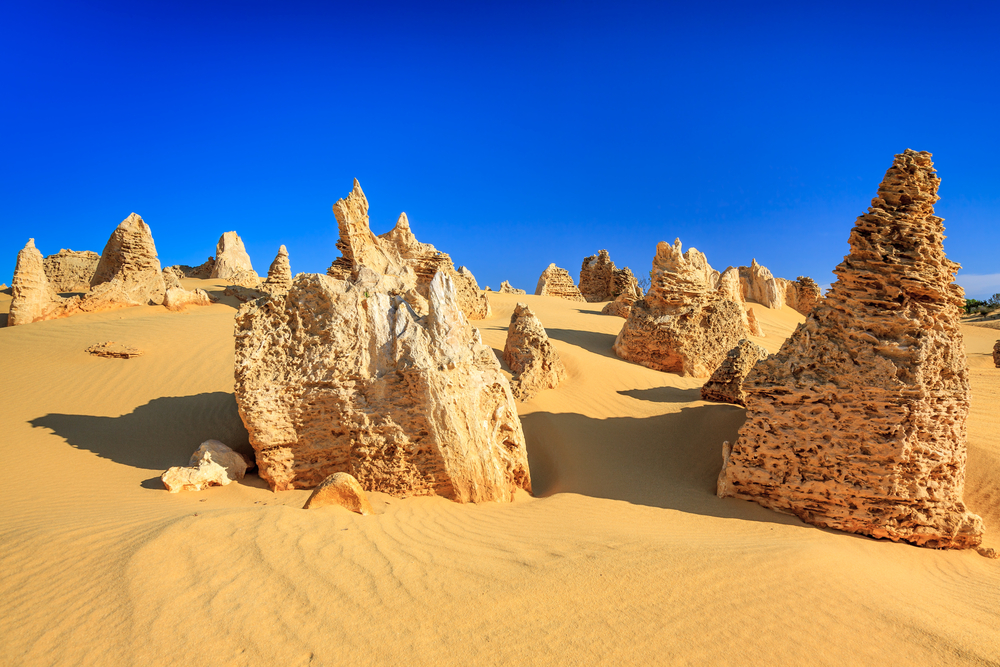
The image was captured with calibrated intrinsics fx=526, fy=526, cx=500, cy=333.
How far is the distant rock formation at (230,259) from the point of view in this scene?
25.2 m

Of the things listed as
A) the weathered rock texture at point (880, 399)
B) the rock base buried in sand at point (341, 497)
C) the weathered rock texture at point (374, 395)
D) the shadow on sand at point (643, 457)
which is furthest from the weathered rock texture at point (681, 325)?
the rock base buried in sand at point (341, 497)

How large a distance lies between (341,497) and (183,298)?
1315 cm

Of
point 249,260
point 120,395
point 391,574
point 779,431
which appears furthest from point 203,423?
point 249,260

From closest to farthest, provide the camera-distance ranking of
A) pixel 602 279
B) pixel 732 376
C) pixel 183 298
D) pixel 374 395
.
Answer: pixel 374 395, pixel 732 376, pixel 183 298, pixel 602 279

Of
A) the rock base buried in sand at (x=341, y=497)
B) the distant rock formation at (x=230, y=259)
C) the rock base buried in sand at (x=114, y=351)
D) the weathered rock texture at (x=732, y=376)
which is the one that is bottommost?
the rock base buried in sand at (x=341, y=497)

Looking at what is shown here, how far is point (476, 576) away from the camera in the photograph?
12.4ft

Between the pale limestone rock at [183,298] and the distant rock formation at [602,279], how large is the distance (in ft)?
55.8

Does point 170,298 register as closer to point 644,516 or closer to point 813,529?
point 644,516

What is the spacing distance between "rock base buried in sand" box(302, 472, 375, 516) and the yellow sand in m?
0.22

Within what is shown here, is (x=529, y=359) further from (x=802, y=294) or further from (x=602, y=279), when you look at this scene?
(x=802, y=294)

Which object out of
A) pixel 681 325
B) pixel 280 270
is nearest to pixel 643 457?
pixel 681 325

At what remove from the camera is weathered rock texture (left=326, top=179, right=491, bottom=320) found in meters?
12.0

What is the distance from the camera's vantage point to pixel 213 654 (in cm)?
295

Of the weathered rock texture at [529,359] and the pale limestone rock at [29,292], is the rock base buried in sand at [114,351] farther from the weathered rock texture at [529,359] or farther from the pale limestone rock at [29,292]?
the weathered rock texture at [529,359]
